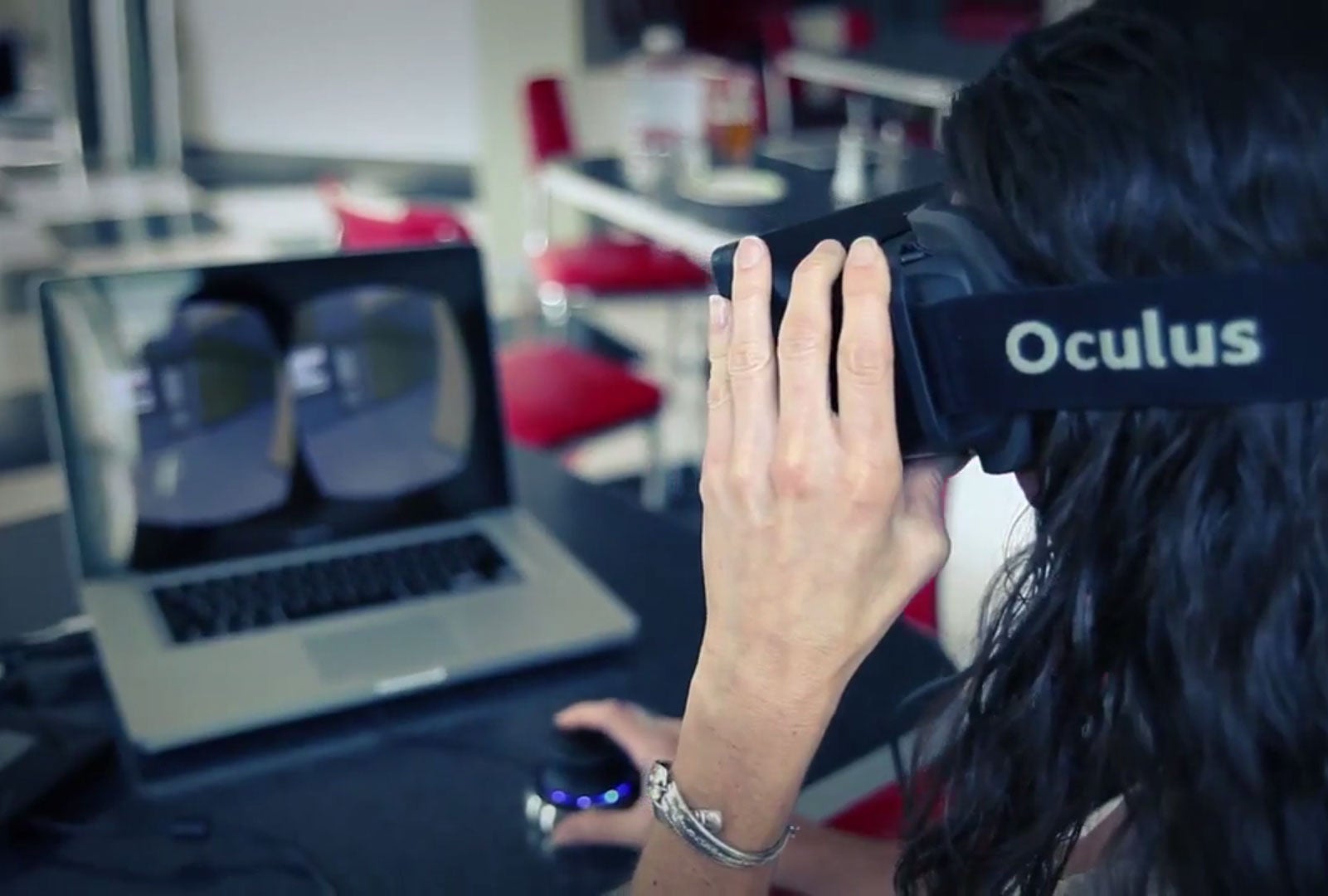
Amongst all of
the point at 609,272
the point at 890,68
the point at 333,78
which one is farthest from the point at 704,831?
the point at 333,78

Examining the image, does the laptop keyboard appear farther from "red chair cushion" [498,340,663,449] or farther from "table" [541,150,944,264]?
"table" [541,150,944,264]

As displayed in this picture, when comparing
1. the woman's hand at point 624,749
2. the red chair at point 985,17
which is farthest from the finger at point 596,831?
the red chair at point 985,17

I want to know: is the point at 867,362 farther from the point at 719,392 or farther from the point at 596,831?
the point at 596,831

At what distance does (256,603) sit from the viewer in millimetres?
1043

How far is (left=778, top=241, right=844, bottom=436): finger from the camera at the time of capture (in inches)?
25.6

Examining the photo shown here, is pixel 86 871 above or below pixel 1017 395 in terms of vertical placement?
below

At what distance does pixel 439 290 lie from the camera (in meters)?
1.17

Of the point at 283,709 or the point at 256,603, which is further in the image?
the point at 256,603

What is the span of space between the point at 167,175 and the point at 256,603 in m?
5.99

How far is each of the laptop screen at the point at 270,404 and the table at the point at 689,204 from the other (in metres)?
1.24

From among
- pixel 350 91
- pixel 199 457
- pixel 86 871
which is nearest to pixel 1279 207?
pixel 86 871

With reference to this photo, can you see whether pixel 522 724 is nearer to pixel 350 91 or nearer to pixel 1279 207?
pixel 1279 207

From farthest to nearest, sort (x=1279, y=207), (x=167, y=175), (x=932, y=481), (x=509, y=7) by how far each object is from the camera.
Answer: (x=167, y=175) → (x=509, y=7) → (x=932, y=481) → (x=1279, y=207)

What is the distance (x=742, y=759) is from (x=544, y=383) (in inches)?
68.9
